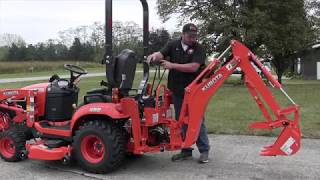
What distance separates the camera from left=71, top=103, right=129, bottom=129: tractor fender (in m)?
5.93

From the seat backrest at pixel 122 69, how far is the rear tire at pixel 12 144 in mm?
1641

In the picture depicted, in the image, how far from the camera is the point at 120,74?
607cm

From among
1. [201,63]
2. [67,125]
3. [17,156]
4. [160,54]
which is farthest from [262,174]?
[17,156]

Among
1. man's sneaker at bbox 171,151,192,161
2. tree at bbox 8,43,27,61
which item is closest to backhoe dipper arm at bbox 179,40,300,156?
man's sneaker at bbox 171,151,192,161

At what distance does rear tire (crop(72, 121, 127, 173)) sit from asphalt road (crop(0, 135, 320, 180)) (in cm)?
13

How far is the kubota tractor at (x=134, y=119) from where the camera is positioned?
586cm

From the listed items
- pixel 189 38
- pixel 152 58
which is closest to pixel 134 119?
pixel 152 58

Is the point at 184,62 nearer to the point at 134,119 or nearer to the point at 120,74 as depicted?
the point at 120,74

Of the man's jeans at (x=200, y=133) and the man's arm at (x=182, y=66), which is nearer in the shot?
the man's arm at (x=182, y=66)

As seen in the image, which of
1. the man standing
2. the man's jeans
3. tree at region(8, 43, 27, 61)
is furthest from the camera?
tree at region(8, 43, 27, 61)

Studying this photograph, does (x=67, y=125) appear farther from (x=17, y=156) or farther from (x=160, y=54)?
(x=160, y=54)

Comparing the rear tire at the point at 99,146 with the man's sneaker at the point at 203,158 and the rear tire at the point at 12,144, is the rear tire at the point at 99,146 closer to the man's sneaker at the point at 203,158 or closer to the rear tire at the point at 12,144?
the rear tire at the point at 12,144

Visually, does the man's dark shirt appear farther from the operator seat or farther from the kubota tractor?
the operator seat

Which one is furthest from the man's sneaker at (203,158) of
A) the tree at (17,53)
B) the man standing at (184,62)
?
the tree at (17,53)
